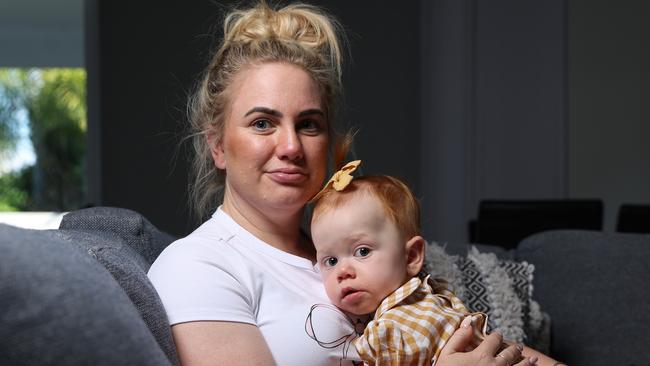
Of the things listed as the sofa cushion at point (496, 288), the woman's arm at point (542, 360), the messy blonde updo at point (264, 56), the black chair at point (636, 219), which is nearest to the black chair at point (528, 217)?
the black chair at point (636, 219)

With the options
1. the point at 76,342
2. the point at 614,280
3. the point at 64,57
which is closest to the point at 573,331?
the point at 614,280

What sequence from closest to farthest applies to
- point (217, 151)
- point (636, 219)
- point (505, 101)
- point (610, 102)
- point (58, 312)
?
point (58, 312)
point (217, 151)
point (636, 219)
point (505, 101)
point (610, 102)

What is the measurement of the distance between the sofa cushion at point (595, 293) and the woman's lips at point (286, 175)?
1029mm

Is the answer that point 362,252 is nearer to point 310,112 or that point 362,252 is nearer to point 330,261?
point 330,261

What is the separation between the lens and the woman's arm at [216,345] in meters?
1.35

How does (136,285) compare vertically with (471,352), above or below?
above

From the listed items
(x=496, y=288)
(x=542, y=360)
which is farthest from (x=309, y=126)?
(x=496, y=288)

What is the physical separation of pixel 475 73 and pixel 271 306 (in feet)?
14.0

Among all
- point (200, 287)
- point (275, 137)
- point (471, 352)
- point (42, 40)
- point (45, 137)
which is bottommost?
point (45, 137)

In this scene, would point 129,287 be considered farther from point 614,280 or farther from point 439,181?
Result: point 439,181

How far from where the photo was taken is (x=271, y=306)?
1.50 m

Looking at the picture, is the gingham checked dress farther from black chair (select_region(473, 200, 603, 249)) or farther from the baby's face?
black chair (select_region(473, 200, 603, 249))

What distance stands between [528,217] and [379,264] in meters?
2.00

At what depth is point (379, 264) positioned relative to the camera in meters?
1.52
